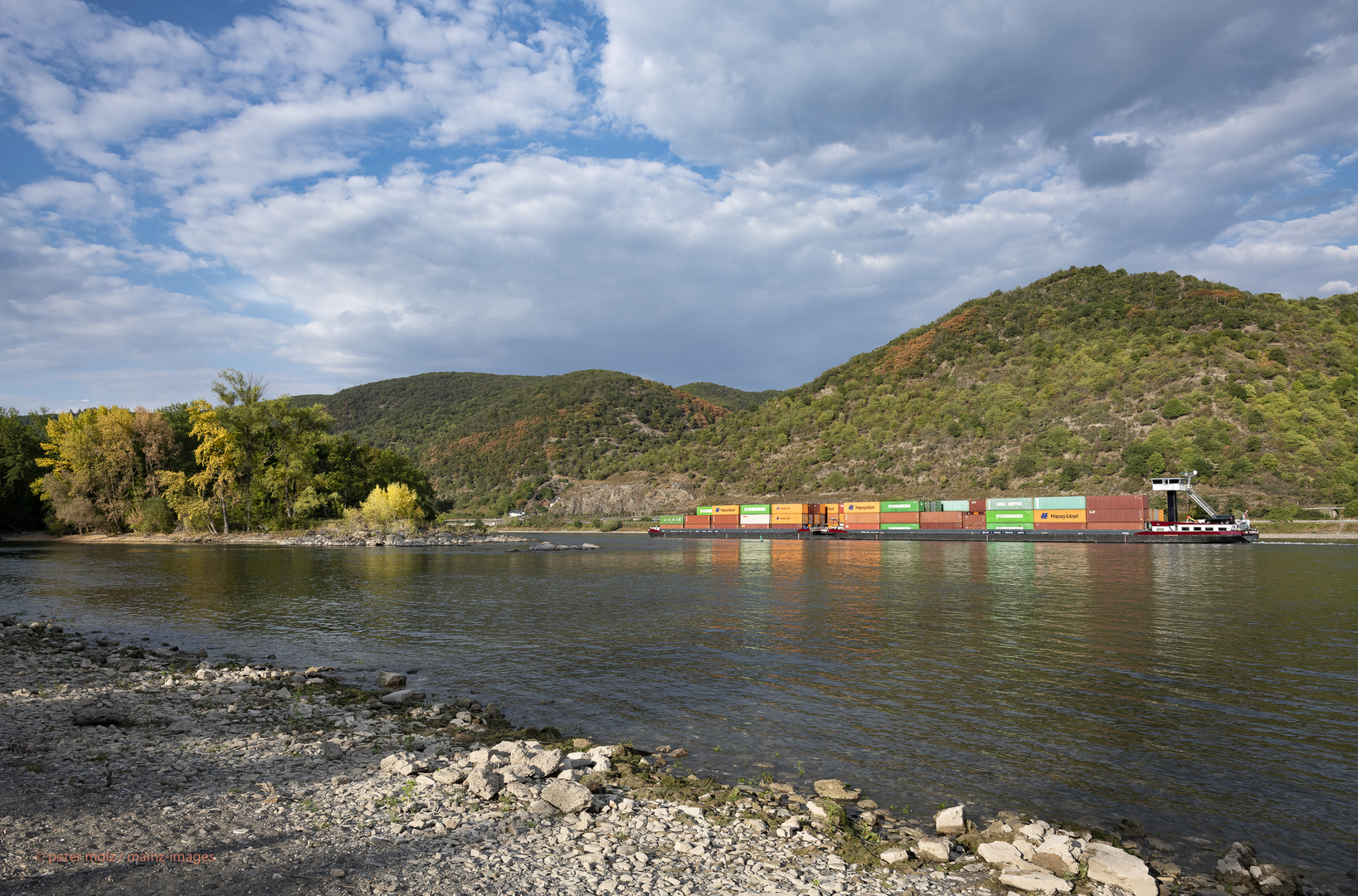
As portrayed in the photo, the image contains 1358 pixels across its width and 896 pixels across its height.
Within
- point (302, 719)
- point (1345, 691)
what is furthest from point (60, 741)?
point (1345, 691)

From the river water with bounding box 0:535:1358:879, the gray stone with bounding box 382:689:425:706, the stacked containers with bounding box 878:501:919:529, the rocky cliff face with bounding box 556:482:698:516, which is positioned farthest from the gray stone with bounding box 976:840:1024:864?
the rocky cliff face with bounding box 556:482:698:516

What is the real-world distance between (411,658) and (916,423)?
10369cm

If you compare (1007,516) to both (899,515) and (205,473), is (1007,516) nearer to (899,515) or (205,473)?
(899,515)

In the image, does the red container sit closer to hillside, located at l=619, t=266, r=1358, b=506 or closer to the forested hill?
hillside, located at l=619, t=266, r=1358, b=506

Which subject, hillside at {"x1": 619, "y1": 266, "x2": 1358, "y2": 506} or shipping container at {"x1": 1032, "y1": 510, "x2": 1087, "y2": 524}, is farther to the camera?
hillside at {"x1": 619, "y1": 266, "x2": 1358, "y2": 506}

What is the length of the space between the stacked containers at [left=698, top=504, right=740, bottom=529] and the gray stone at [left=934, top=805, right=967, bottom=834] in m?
88.1

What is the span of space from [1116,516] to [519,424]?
421 ft

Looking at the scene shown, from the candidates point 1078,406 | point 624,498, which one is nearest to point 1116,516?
point 1078,406

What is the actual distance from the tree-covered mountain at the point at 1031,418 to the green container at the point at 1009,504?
1369 cm

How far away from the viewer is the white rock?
6.04 metres

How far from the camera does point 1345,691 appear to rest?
46.0ft

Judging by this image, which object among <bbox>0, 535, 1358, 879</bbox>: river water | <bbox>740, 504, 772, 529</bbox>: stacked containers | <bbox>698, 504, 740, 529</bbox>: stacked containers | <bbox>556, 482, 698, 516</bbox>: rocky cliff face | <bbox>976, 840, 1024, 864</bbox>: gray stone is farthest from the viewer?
<bbox>556, 482, 698, 516</bbox>: rocky cliff face

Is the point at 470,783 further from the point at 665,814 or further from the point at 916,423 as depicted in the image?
the point at 916,423

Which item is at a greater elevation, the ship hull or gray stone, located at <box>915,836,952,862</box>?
gray stone, located at <box>915,836,952,862</box>
